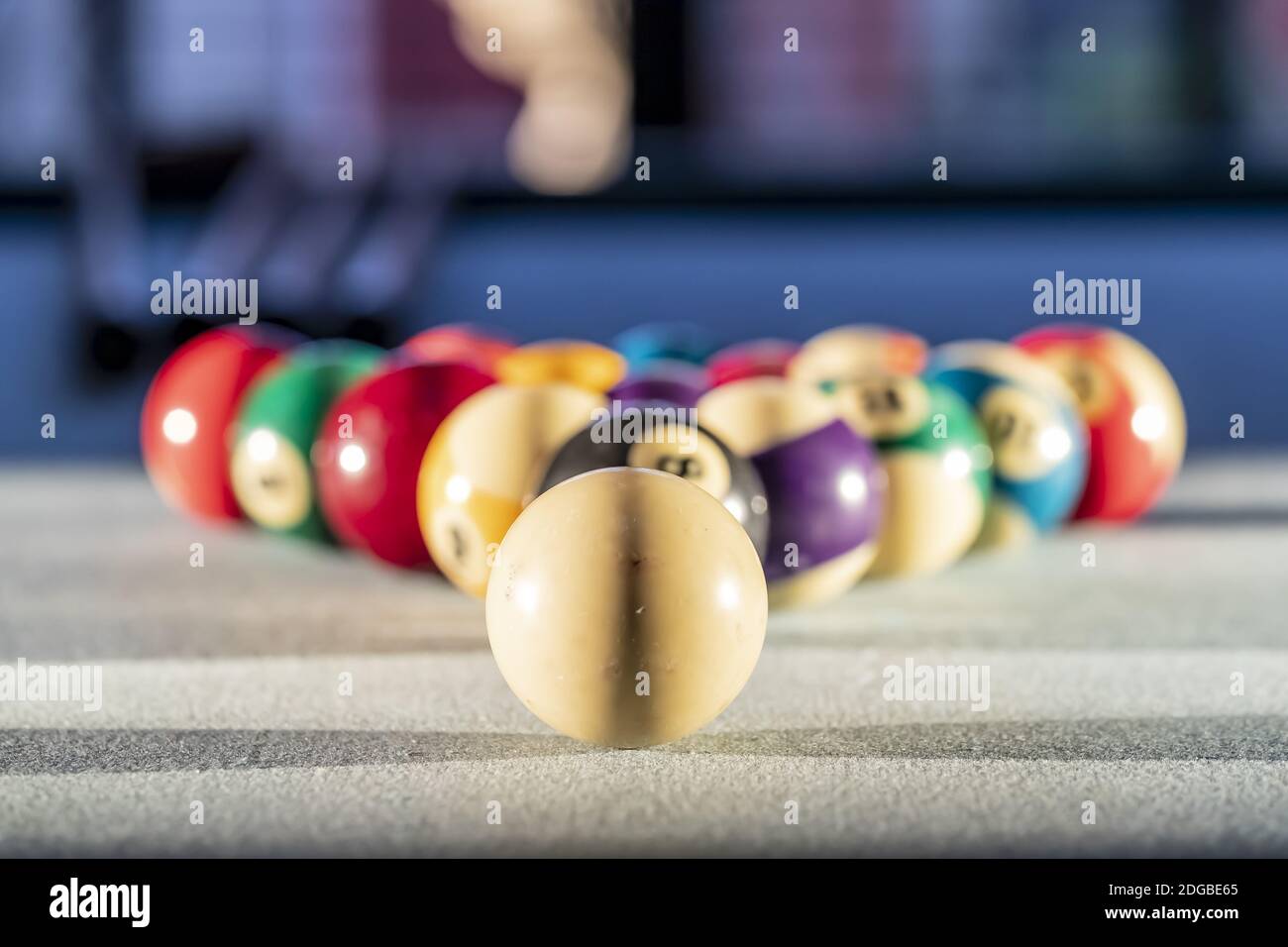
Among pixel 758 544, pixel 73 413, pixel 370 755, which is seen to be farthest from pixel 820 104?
pixel 370 755

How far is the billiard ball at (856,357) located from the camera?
13.3ft

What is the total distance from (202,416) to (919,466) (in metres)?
1.95

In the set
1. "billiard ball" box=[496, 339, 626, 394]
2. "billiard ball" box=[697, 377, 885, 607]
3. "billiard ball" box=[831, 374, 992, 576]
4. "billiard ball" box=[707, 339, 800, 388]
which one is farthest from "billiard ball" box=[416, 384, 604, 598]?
"billiard ball" box=[496, 339, 626, 394]

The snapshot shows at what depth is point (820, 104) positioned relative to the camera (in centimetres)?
1213

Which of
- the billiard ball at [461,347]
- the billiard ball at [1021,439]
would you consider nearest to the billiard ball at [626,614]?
the billiard ball at [1021,439]

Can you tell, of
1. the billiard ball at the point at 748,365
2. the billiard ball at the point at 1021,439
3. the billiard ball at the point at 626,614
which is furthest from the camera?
the billiard ball at the point at 748,365

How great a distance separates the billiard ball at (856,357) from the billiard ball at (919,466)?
45 cm

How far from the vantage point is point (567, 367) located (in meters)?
4.04

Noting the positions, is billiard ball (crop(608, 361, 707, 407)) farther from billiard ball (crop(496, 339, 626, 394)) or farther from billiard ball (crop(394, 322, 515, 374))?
billiard ball (crop(394, 322, 515, 374))

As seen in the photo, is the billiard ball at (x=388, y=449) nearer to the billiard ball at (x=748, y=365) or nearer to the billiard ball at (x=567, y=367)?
the billiard ball at (x=567, y=367)

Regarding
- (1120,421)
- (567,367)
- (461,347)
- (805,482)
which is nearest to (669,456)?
(805,482)

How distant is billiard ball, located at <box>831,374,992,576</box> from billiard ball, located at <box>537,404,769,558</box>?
509mm

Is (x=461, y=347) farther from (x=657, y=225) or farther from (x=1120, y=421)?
(x=657, y=225)
